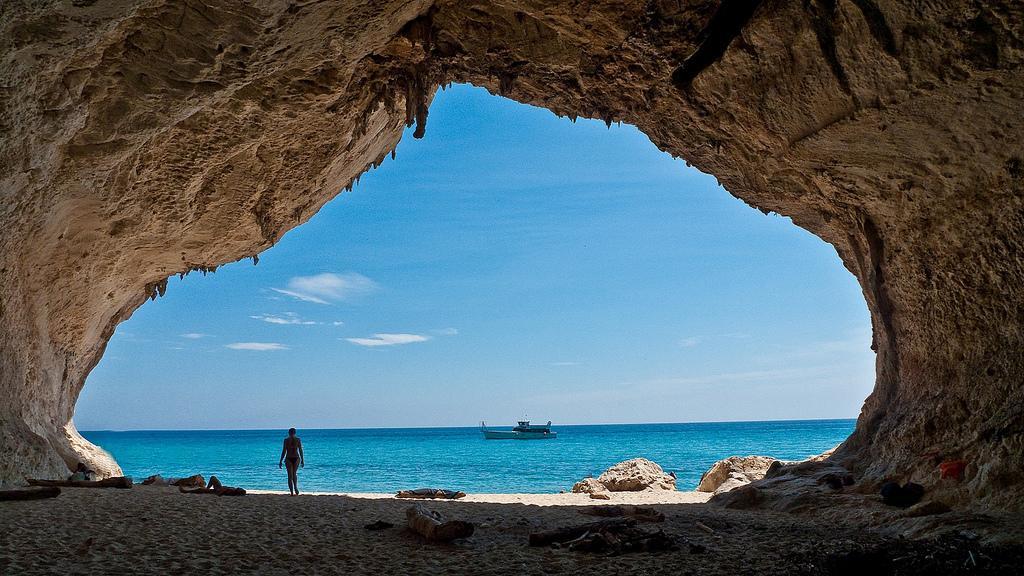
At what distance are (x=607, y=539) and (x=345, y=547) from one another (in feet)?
8.28

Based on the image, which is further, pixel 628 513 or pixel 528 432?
pixel 528 432

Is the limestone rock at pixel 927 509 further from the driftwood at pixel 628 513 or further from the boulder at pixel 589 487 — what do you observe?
the boulder at pixel 589 487

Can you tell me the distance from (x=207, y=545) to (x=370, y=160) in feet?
32.3

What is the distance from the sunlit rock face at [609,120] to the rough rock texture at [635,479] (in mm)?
6163

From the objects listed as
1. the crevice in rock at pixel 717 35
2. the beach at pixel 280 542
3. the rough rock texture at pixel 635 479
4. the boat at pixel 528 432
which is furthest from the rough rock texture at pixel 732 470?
the boat at pixel 528 432

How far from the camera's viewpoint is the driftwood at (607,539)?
19.4 feet

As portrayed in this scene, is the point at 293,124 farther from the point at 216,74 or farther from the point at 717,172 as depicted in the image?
the point at 717,172

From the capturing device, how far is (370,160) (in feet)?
44.9

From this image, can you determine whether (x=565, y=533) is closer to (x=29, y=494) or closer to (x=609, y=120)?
(x=29, y=494)

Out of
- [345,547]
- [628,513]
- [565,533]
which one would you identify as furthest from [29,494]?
[628,513]

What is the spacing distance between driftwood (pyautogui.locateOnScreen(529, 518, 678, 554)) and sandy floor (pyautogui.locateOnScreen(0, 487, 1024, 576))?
18cm

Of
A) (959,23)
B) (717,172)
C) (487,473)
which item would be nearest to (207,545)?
(959,23)

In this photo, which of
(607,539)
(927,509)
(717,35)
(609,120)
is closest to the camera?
(607,539)

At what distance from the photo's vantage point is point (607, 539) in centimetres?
600
